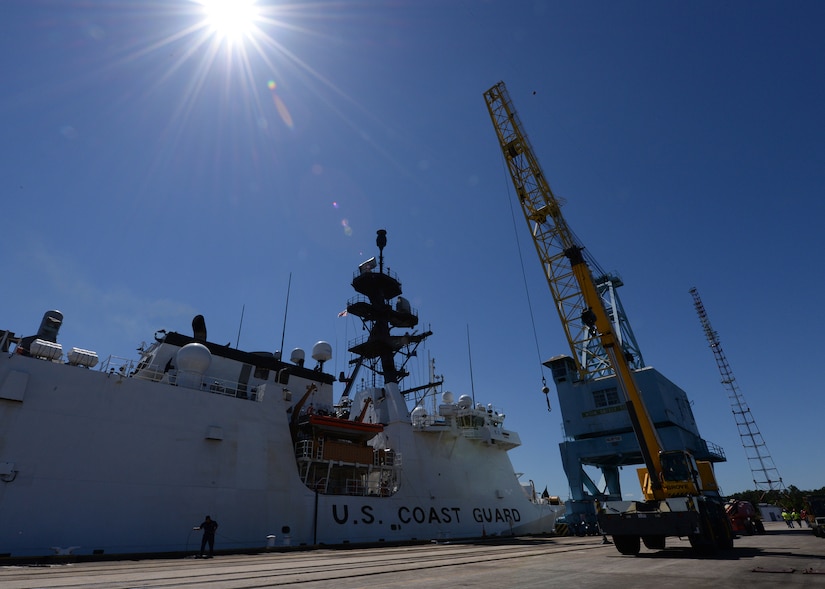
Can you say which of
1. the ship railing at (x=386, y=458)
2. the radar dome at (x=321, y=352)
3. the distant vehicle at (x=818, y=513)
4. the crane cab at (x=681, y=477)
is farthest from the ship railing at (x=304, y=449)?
the distant vehicle at (x=818, y=513)

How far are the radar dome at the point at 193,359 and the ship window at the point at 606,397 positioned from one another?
29.6m

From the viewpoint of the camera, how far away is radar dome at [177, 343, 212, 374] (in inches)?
776

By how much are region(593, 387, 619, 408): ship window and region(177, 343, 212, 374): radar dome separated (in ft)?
97.1

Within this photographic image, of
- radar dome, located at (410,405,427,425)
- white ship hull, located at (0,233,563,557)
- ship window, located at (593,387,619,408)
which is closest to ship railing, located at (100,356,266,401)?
white ship hull, located at (0,233,563,557)

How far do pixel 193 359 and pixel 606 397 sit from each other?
30372 mm

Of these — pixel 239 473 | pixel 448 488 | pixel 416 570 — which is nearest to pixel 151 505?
pixel 239 473

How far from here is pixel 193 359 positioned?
19.8 meters

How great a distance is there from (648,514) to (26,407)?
20.9 meters

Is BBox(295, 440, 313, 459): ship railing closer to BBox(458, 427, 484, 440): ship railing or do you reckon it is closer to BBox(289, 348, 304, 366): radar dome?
BBox(289, 348, 304, 366): radar dome

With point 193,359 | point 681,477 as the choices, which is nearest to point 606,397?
point 681,477

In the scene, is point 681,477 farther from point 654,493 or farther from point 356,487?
point 356,487

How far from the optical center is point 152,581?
27.1ft

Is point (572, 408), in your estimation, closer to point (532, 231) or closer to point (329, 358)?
point (532, 231)

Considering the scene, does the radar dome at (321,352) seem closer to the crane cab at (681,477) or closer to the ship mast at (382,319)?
the ship mast at (382,319)
